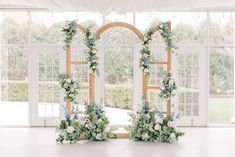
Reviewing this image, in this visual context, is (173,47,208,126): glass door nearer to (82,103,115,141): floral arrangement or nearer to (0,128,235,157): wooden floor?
(0,128,235,157): wooden floor

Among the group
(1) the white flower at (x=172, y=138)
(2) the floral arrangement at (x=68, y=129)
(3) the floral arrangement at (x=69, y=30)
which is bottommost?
(1) the white flower at (x=172, y=138)

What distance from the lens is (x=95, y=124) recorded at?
6.89m

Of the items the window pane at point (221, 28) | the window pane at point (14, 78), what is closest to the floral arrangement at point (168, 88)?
the window pane at point (221, 28)

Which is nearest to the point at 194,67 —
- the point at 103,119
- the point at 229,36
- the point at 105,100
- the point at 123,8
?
the point at 229,36

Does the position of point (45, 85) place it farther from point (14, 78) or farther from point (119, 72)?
point (119, 72)

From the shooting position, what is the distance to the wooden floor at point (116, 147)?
5902 millimetres

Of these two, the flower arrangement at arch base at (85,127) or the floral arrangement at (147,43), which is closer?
the flower arrangement at arch base at (85,127)

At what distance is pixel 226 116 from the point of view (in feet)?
42.0

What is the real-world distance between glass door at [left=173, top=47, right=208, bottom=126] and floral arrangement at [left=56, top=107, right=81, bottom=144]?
3063mm

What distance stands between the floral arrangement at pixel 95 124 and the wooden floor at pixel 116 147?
0.51 ft

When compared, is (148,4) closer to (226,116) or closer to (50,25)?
(50,25)

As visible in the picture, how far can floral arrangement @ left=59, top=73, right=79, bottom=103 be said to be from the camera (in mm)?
6871

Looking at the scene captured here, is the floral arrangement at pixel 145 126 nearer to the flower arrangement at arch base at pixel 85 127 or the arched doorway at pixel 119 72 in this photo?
the flower arrangement at arch base at pixel 85 127

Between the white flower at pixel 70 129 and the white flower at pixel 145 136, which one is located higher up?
the white flower at pixel 70 129
